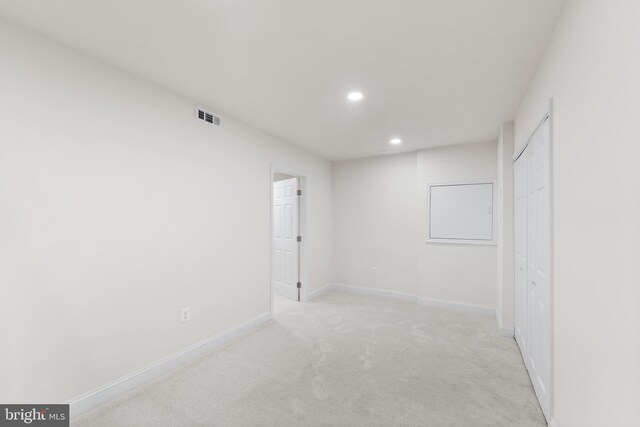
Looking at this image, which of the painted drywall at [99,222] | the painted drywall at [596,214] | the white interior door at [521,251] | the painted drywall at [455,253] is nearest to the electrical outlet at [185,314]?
the painted drywall at [99,222]

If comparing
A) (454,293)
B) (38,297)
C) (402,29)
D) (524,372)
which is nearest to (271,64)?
(402,29)

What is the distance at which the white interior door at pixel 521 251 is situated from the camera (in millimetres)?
2654

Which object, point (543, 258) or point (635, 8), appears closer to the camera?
point (635, 8)

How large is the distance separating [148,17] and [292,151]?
2.81 meters

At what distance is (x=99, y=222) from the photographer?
7.06 ft

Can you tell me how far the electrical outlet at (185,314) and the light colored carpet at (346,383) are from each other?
41cm

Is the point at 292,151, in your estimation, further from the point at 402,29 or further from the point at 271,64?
the point at 402,29

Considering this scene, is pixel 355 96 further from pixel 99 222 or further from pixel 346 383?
pixel 346 383

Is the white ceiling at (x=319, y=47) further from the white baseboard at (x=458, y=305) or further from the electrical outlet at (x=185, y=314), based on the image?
the white baseboard at (x=458, y=305)

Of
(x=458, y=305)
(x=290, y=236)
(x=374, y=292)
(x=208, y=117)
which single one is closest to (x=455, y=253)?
(x=458, y=305)

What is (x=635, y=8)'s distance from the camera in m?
0.91
